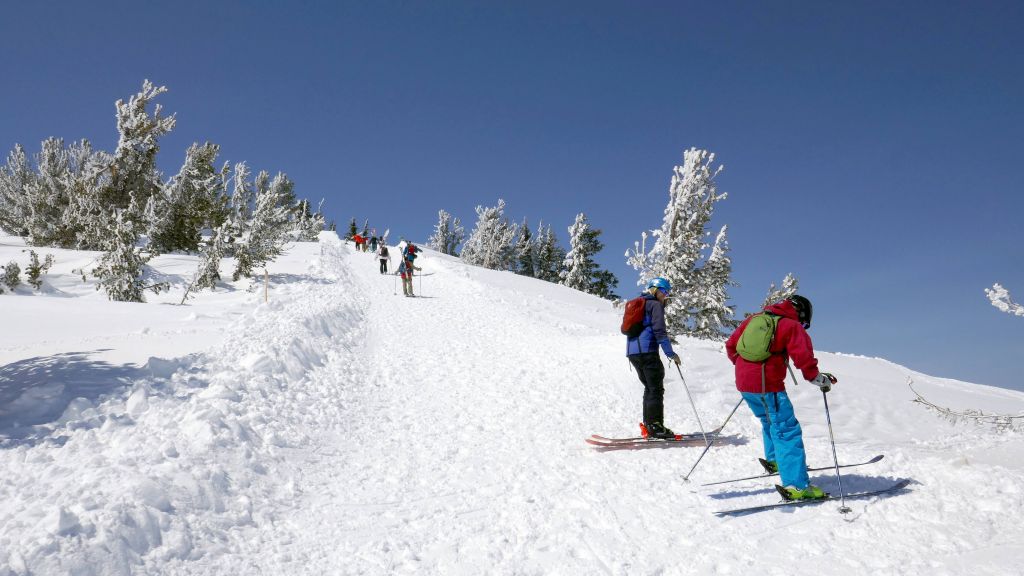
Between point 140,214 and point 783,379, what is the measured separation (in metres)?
18.4

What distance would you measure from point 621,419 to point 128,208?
54.8ft

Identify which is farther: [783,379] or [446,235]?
[446,235]

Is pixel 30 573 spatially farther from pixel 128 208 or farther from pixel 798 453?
pixel 128 208

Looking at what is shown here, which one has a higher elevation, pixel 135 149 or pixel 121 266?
pixel 135 149

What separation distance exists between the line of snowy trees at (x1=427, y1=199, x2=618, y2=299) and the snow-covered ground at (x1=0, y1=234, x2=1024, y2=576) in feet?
109

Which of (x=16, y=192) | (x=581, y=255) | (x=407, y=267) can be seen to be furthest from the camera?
(x=581, y=255)

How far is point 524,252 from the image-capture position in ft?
206

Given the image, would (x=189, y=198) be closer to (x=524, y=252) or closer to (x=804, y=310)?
(x=804, y=310)

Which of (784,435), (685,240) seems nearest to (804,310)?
(784,435)

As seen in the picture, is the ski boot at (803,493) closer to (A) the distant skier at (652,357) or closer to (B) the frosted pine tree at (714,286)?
(A) the distant skier at (652,357)

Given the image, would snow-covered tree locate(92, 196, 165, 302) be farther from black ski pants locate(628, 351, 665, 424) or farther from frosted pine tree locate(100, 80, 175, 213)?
black ski pants locate(628, 351, 665, 424)

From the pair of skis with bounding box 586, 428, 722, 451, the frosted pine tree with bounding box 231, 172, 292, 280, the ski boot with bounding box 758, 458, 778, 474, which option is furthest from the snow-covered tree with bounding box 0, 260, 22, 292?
the ski boot with bounding box 758, 458, 778, 474

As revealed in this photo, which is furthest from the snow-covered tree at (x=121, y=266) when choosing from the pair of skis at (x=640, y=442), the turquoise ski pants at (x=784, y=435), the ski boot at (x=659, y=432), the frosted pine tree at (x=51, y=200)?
the turquoise ski pants at (x=784, y=435)

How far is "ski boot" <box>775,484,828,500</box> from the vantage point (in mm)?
4512
